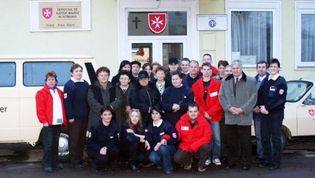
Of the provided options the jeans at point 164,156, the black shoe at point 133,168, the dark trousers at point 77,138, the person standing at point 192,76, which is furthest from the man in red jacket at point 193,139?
the dark trousers at point 77,138

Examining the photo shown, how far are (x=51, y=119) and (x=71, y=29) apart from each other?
18.4 ft

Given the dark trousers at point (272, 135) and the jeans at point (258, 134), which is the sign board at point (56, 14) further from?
the dark trousers at point (272, 135)

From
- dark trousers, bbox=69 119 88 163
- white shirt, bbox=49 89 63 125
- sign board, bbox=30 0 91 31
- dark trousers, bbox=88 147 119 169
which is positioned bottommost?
dark trousers, bbox=88 147 119 169

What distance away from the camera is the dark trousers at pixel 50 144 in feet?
28.9

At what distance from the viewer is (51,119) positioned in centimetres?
881

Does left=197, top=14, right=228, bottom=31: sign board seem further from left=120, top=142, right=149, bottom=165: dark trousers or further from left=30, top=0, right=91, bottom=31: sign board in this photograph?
left=120, top=142, right=149, bottom=165: dark trousers

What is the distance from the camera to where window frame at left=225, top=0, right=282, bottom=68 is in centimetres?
1460

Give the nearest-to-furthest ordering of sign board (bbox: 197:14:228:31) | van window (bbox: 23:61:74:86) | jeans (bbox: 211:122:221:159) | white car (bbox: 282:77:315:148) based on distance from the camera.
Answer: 1. jeans (bbox: 211:122:221:159)
2. van window (bbox: 23:61:74:86)
3. white car (bbox: 282:77:315:148)
4. sign board (bbox: 197:14:228:31)

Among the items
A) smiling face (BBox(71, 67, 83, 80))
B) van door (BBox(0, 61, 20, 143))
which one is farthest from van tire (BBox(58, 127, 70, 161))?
smiling face (BBox(71, 67, 83, 80))

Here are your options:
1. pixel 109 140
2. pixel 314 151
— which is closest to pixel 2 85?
pixel 109 140

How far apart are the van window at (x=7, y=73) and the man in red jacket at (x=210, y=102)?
10.7ft

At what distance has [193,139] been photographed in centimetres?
881

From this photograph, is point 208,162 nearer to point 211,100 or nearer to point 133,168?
point 211,100

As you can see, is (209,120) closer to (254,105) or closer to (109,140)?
(254,105)
